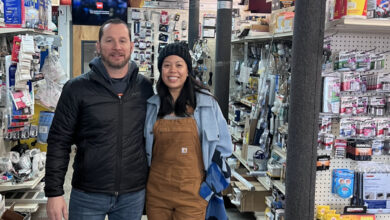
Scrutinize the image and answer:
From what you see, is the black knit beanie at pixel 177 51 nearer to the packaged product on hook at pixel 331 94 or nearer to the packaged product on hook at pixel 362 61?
the packaged product on hook at pixel 331 94

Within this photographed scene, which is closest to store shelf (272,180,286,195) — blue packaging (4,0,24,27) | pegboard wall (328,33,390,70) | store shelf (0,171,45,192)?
pegboard wall (328,33,390,70)

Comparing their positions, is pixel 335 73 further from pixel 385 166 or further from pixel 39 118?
pixel 39 118

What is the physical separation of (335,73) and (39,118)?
2.70 m

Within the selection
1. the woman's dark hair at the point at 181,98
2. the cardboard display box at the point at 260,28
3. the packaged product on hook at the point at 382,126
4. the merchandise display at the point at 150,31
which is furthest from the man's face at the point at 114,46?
the merchandise display at the point at 150,31

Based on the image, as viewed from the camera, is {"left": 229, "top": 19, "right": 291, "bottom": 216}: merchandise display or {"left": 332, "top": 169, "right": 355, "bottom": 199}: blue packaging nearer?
{"left": 332, "top": 169, "right": 355, "bottom": 199}: blue packaging

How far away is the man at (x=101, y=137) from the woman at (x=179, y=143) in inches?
4.2

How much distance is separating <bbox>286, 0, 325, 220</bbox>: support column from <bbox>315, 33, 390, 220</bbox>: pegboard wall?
0.46 m

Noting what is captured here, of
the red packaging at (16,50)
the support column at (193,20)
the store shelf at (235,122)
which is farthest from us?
the support column at (193,20)

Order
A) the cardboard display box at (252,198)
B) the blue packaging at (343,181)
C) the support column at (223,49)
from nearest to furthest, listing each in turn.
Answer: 1. the blue packaging at (343,181)
2. the cardboard display box at (252,198)
3. the support column at (223,49)

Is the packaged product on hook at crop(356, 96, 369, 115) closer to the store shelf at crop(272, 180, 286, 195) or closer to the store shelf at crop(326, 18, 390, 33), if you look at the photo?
the store shelf at crop(326, 18, 390, 33)

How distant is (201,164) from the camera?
2311 mm

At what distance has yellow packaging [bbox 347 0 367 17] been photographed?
2.43 metres

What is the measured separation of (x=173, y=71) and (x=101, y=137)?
20.3 inches

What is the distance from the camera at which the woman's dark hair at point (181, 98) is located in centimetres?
227
